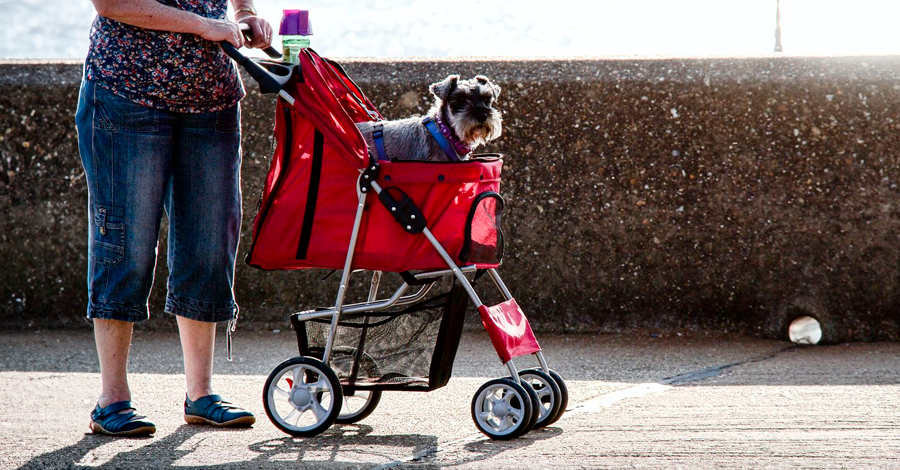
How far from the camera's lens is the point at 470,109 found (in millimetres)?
3586

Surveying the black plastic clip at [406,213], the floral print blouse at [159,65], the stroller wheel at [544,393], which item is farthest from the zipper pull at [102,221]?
the stroller wheel at [544,393]

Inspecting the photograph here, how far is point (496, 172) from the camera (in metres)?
3.06

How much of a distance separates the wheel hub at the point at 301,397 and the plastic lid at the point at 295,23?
1442mm

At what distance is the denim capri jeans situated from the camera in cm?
289

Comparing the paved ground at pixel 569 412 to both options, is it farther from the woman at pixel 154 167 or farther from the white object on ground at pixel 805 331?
the woman at pixel 154 167

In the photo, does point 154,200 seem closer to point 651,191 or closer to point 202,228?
point 202,228

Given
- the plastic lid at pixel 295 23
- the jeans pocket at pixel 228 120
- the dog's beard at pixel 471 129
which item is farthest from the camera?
the plastic lid at pixel 295 23

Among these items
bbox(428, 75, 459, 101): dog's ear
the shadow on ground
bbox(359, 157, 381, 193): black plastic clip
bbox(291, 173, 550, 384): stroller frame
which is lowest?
the shadow on ground

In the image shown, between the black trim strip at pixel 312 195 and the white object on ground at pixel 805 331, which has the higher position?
the black trim strip at pixel 312 195

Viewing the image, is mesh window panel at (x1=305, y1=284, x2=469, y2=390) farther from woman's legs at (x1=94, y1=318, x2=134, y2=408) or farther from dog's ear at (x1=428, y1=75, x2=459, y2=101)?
dog's ear at (x1=428, y1=75, x2=459, y2=101)

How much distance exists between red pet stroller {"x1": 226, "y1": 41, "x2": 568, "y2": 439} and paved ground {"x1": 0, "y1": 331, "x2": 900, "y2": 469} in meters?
0.15

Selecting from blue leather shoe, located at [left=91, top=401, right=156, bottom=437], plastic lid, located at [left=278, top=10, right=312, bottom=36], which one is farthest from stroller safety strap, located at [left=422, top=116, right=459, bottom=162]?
blue leather shoe, located at [left=91, top=401, right=156, bottom=437]

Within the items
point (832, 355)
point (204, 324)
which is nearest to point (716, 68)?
point (832, 355)

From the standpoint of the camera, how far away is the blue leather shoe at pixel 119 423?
293 cm
